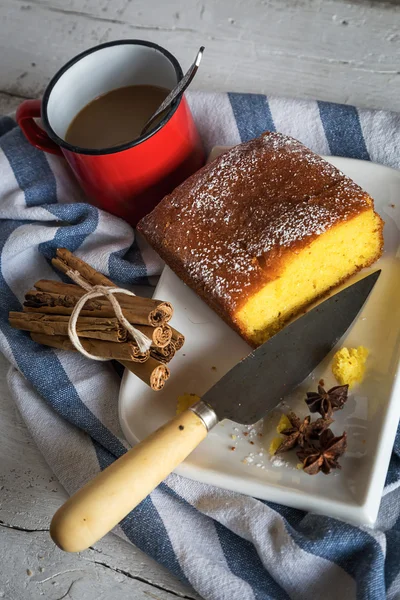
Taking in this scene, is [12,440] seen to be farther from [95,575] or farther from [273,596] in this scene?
[273,596]

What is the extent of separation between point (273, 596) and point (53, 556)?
512 millimetres

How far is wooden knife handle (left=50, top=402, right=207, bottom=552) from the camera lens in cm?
127

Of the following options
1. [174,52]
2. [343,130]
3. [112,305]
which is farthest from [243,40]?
[112,305]

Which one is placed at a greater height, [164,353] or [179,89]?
[179,89]

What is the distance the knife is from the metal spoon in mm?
619

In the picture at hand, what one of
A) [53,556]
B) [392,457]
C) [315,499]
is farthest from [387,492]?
[53,556]

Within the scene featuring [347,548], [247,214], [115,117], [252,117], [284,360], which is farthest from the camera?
[252,117]

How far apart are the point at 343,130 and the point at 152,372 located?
34.2 inches

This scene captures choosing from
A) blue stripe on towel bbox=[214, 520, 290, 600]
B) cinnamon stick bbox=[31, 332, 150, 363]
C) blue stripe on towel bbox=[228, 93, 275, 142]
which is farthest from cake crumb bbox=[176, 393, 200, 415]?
blue stripe on towel bbox=[228, 93, 275, 142]

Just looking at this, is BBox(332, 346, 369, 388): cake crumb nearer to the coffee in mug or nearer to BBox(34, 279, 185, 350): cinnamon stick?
BBox(34, 279, 185, 350): cinnamon stick

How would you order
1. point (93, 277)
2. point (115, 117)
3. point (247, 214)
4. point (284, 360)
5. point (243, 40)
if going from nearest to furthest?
1. point (284, 360)
2. point (247, 214)
3. point (93, 277)
4. point (115, 117)
5. point (243, 40)

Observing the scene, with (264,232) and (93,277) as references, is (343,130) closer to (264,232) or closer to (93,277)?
(264,232)

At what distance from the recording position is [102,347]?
5.32 feet

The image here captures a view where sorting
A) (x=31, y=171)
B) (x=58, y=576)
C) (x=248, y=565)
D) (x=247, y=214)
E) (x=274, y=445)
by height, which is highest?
(x=247, y=214)
